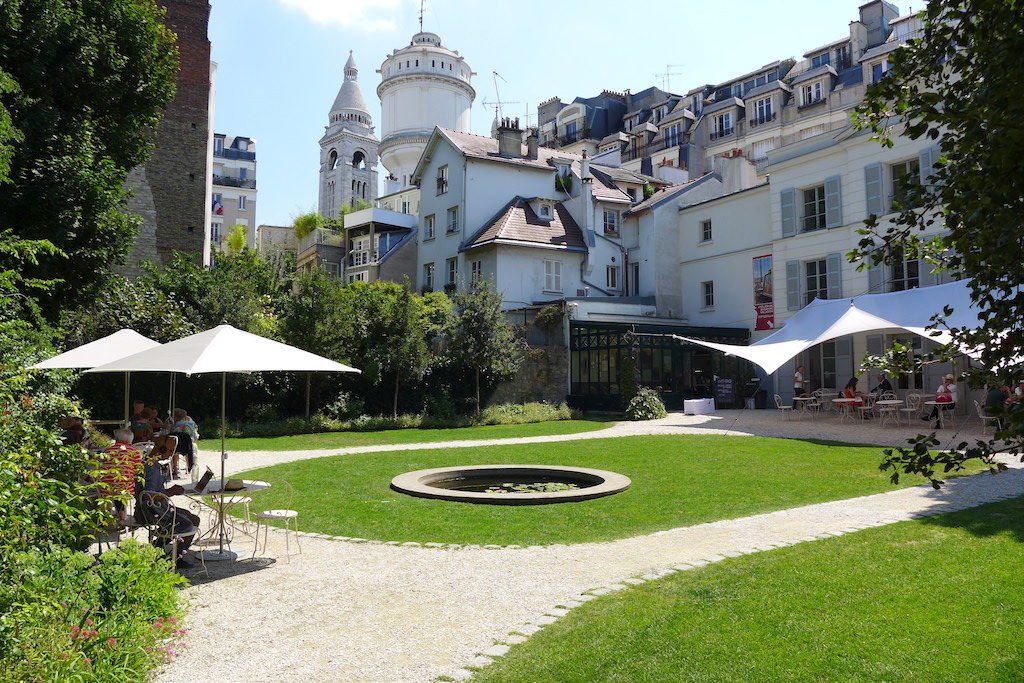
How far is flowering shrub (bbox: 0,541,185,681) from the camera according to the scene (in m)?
3.47

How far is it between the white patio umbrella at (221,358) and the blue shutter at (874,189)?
→ 19768mm

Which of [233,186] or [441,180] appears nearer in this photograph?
[441,180]

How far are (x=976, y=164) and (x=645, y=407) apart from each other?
20397mm

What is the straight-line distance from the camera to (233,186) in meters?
64.6

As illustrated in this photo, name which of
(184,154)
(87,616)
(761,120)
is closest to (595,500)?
(87,616)

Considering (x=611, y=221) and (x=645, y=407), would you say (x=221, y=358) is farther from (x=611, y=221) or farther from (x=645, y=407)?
(x=611, y=221)

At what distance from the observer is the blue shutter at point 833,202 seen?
76.8 feet

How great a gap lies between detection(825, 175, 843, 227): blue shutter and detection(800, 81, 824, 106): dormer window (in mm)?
20141

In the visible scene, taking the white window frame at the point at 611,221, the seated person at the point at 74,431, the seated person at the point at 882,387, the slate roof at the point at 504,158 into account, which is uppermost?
the slate roof at the point at 504,158

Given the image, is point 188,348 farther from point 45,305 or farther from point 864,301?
point 864,301

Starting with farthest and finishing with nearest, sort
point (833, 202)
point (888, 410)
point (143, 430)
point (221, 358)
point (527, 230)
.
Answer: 1. point (527, 230)
2. point (833, 202)
3. point (888, 410)
4. point (143, 430)
5. point (221, 358)

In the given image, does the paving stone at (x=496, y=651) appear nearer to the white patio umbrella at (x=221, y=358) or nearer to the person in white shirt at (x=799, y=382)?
the white patio umbrella at (x=221, y=358)

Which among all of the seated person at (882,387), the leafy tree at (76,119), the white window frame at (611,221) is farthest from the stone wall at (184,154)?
the seated person at (882,387)

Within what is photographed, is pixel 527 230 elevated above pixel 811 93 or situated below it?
below
